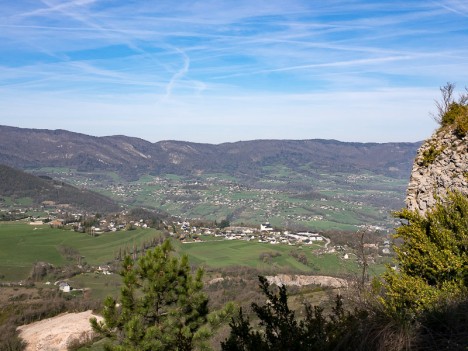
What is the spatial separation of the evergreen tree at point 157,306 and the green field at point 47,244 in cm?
4519

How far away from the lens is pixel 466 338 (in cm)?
419

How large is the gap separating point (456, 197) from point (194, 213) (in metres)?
132

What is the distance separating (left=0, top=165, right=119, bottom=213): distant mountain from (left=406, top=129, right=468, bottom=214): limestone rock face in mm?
120688

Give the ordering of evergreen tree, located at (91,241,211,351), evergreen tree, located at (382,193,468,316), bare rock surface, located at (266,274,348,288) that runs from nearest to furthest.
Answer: evergreen tree, located at (382,193,468,316)
evergreen tree, located at (91,241,211,351)
bare rock surface, located at (266,274,348,288)

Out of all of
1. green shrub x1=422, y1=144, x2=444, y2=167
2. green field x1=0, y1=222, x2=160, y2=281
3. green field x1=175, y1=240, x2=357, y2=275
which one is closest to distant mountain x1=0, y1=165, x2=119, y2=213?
green field x1=0, y1=222, x2=160, y2=281

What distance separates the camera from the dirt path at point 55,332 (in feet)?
86.5

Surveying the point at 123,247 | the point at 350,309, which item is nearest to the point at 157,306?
the point at 350,309

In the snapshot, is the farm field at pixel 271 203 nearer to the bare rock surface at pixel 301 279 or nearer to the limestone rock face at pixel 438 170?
the bare rock surface at pixel 301 279

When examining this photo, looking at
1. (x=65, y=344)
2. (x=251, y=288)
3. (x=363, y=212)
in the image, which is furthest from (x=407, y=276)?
(x=363, y=212)

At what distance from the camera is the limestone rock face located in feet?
33.0

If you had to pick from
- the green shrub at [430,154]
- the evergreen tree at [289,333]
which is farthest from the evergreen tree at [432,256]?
the evergreen tree at [289,333]

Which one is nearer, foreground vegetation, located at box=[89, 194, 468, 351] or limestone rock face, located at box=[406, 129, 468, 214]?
foreground vegetation, located at box=[89, 194, 468, 351]

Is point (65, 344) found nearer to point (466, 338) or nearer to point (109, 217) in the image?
point (466, 338)

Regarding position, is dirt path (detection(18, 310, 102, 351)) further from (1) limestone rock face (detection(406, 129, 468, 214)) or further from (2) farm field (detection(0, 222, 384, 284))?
(1) limestone rock face (detection(406, 129, 468, 214))
